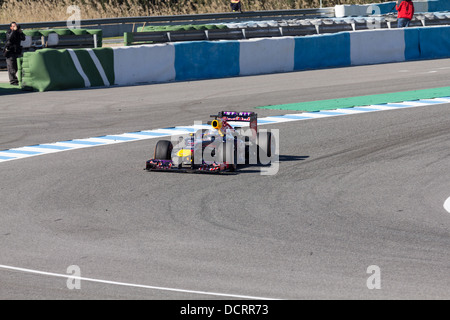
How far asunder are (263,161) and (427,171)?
224cm

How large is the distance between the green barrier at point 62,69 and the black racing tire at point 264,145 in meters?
9.32

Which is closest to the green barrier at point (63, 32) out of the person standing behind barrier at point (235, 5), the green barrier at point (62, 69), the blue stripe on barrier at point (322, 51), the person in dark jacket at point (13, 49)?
the person in dark jacket at point (13, 49)

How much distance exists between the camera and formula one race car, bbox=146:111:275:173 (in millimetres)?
11141

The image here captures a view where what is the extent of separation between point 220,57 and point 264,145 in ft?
37.5

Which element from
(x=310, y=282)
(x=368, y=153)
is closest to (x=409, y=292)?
(x=310, y=282)

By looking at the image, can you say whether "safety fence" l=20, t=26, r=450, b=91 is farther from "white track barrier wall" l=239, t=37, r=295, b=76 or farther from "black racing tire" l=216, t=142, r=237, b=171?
"black racing tire" l=216, t=142, r=237, b=171

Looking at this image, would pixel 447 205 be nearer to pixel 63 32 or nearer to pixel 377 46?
pixel 377 46

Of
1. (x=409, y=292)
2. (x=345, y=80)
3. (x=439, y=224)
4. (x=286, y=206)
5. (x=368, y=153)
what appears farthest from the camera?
(x=345, y=80)

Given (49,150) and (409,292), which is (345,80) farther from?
(409,292)

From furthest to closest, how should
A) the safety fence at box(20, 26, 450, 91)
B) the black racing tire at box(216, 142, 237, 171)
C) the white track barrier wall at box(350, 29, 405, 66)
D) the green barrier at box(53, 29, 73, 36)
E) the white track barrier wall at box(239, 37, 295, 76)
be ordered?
the green barrier at box(53, 29, 73, 36), the white track barrier wall at box(350, 29, 405, 66), the white track barrier wall at box(239, 37, 295, 76), the safety fence at box(20, 26, 450, 91), the black racing tire at box(216, 142, 237, 171)

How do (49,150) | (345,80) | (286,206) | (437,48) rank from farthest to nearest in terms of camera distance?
1. (437,48)
2. (345,80)
3. (49,150)
4. (286,206)

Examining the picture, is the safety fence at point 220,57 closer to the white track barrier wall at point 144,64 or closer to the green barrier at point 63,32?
the white track barrier wall at point 144,64

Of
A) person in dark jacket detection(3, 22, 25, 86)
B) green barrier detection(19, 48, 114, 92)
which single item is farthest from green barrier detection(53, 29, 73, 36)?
green barrier detection(19, 48, 114, 92)

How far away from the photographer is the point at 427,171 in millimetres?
11234
